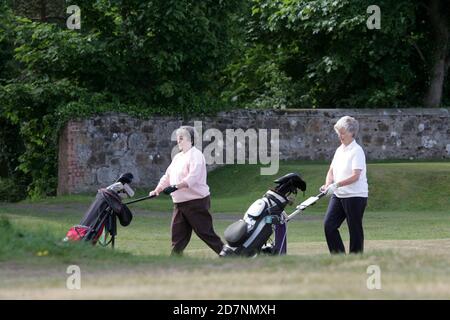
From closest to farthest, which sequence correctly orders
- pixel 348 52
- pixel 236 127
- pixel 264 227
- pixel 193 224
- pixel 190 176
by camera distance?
1. pixel 264 227
2. pixel 190 176
3. pixel 193 224
4. pixel 236 127
5. pixel 348 52

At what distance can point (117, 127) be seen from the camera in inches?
1216

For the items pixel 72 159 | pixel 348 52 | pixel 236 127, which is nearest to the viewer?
pixel 72 159

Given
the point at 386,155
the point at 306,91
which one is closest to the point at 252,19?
the point at 306,91

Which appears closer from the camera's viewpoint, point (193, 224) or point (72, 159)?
point (193, 224)

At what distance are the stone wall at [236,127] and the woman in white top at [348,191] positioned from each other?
16612 millimetres

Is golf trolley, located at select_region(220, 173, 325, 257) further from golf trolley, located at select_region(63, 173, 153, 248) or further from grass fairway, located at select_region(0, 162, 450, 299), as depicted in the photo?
golf trolley, located at select_region(63, 173, 153, 248)

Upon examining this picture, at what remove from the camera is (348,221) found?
47.6ft

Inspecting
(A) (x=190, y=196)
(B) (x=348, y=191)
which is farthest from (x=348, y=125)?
(A) (x=190, y=196)

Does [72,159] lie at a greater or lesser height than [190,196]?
lesser

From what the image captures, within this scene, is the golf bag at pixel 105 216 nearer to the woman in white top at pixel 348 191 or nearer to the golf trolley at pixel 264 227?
the golf trolley at pixel 264 227

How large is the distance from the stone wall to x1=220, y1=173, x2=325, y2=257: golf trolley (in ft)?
52.4

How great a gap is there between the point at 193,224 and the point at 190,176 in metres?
0.68

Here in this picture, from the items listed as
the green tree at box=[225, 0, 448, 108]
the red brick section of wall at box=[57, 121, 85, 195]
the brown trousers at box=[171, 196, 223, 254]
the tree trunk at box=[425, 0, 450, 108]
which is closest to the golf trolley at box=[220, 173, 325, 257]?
the brown trousers at box=[171, 196, 223, 254]

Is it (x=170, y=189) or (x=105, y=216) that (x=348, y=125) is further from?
(x=105, y=216)
